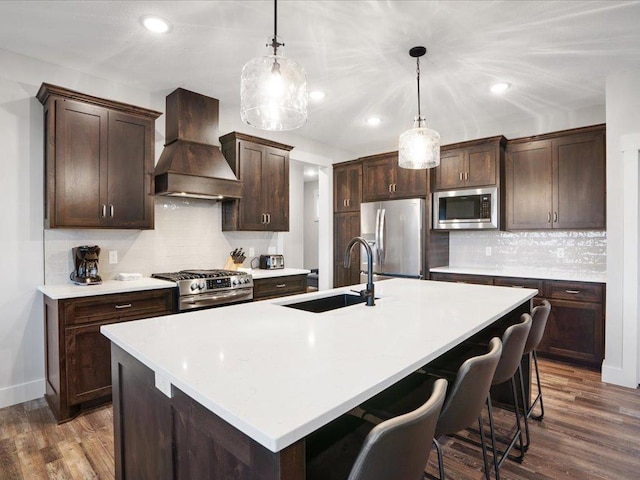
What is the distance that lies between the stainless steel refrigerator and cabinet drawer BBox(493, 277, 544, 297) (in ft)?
2.94

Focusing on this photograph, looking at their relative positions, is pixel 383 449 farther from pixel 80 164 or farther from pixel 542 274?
pixel 542 274

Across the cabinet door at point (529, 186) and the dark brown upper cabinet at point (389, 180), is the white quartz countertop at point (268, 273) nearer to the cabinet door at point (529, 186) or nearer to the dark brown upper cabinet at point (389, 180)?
the dark brown upper cabinet at point (389, 180)

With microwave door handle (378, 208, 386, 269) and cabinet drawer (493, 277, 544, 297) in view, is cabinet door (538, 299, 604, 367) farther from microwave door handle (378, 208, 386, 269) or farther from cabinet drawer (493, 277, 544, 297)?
microwave door handle (378, 208, 386, 269)

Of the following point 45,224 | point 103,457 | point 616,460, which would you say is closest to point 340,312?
point 103,457

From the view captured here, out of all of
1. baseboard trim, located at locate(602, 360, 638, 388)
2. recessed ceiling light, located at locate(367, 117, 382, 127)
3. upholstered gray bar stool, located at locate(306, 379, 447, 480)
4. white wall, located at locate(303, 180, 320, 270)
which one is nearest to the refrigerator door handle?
recessed ceiling light, located at locate(367, 117, 382, 127)

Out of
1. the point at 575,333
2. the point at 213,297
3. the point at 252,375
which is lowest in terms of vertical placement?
the point at 575,333

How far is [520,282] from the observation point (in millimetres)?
3770

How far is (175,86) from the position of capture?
3398mm

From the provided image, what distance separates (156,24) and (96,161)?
117 cm

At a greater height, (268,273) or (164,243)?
(164,243)

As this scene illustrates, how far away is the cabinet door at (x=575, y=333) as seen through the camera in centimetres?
339

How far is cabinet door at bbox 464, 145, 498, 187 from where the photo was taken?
13.6 ft

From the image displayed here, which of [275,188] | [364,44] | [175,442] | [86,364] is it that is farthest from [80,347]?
[364,44]

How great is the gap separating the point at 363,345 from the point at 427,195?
141 inches
